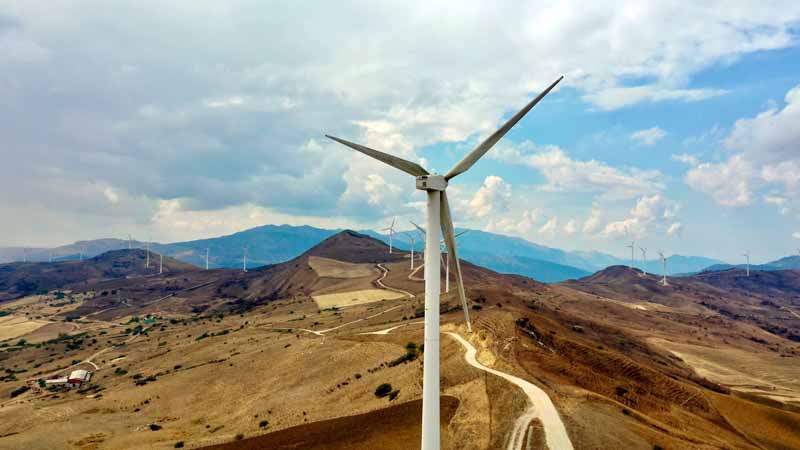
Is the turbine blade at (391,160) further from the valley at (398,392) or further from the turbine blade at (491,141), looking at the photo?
the valley at (398,392)

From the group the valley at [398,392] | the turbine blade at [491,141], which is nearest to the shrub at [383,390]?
the valley at [398,392]

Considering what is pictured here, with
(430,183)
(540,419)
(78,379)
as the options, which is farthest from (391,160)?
(78,379)

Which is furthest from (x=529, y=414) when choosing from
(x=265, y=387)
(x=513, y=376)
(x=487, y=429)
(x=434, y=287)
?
(x=265, y=387)

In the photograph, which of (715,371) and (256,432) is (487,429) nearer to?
(256,432)

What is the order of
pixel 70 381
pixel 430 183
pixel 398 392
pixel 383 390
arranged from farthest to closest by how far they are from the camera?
1. pixel 70 381
2. pixel 383 390
3. pixel 398 392
4. pixel 430 183

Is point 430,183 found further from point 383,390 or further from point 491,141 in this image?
point 383,390

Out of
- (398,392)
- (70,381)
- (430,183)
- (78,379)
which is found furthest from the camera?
(78,379)

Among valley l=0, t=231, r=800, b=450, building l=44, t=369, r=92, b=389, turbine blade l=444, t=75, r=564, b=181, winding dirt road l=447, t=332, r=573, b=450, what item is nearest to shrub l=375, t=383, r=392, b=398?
valley l=0, t=231, r=800, b=450
